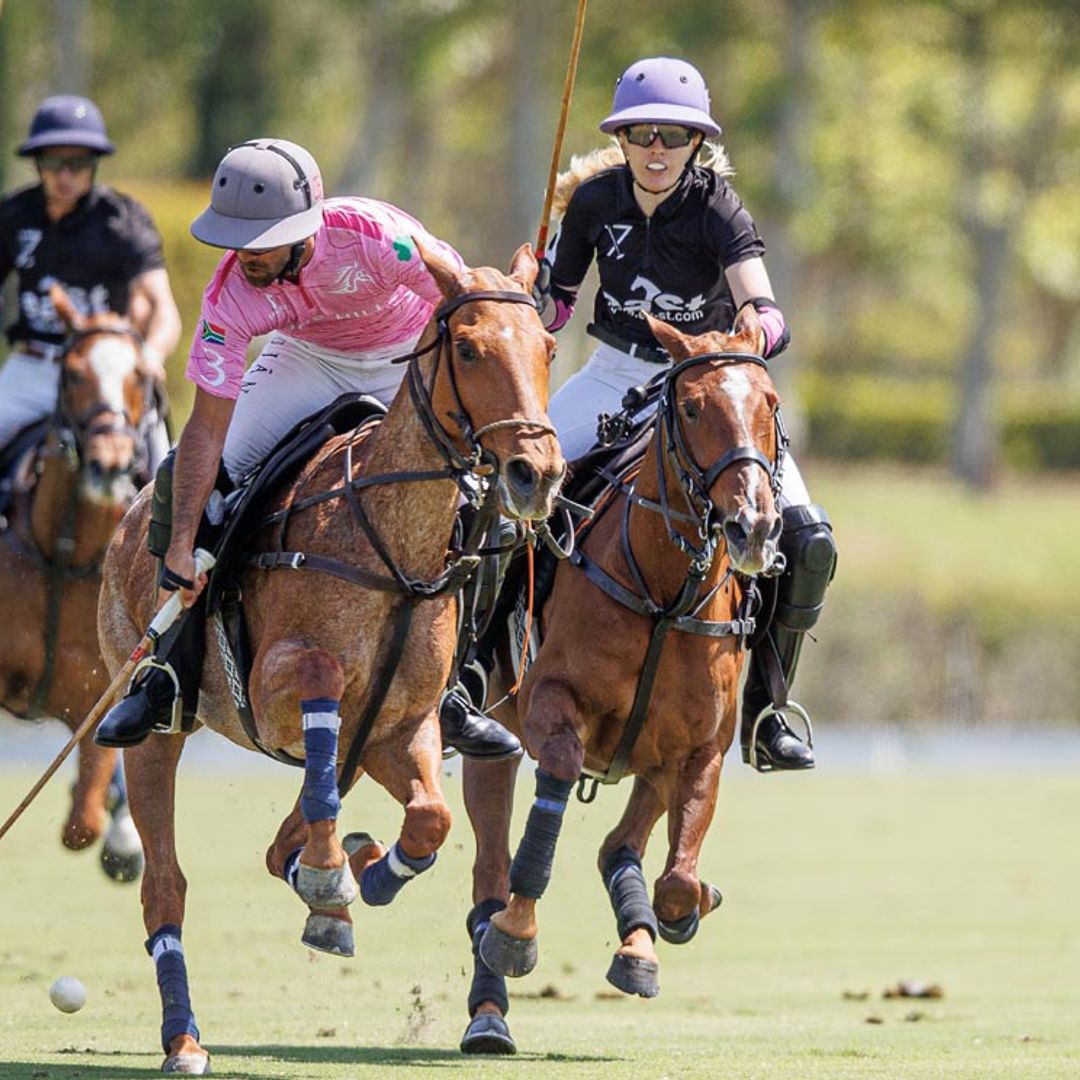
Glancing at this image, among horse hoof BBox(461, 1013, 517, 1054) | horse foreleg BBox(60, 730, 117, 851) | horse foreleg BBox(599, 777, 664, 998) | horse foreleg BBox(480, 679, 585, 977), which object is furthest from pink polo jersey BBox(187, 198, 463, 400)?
horse foreleg BBox(60, 730, 117, 851)

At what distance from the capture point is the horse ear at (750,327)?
25.7ft

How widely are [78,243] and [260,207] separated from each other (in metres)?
4.24

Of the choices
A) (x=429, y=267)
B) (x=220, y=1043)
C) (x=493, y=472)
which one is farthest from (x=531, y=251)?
(x=220, y=1043)

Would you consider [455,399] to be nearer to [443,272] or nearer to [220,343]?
[443,272]

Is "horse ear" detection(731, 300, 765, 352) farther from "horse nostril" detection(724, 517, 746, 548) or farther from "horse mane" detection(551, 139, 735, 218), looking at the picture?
"horse mane" detection(551, 139, 735, 218)

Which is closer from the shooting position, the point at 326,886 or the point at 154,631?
the point at 326,886

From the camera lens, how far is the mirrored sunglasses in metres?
11.2

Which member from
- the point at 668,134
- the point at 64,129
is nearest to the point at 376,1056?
the point at 668,134

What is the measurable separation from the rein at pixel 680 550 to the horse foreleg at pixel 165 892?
1407mm

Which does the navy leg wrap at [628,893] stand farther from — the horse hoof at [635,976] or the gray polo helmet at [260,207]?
the gray polo helmet at [260,207]

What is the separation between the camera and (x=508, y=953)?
7434 mm

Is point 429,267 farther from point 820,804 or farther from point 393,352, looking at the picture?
point 820,804

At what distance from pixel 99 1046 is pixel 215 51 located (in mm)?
25423

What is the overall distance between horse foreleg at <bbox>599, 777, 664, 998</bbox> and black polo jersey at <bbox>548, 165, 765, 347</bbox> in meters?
1.69
